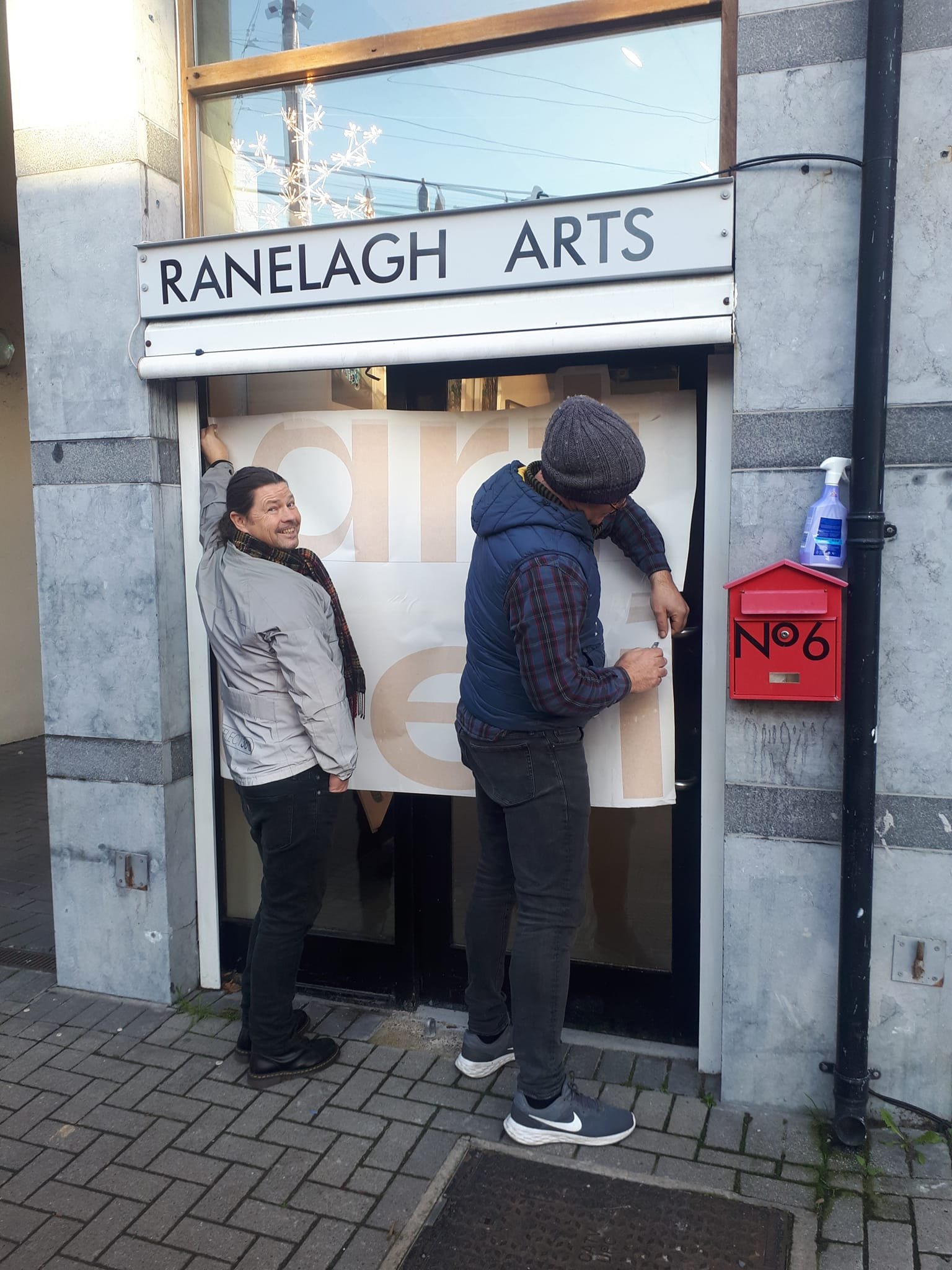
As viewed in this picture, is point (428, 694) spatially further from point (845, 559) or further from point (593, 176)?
point (593, 176)

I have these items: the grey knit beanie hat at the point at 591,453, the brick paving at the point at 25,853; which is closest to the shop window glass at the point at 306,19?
the grey knit beanie hat at the point at 591,453

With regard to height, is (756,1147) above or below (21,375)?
below

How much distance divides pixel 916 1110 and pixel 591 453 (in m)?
2.25

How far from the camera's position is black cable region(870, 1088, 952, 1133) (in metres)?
3.04

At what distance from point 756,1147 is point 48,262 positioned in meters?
3.99

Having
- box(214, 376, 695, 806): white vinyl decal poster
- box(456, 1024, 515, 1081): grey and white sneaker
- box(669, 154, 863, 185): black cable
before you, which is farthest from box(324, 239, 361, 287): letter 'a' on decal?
box(456, 1024, 515, 1081): grey and white sneaker

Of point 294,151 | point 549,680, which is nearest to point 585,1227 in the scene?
point 549,680

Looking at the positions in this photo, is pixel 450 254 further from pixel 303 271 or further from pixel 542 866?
pixel 542 866

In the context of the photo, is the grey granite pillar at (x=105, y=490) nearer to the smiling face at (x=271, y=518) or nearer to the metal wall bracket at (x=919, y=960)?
the smiling face at (x=271, y=518)

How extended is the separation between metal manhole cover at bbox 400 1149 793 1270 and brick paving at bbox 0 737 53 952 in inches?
104

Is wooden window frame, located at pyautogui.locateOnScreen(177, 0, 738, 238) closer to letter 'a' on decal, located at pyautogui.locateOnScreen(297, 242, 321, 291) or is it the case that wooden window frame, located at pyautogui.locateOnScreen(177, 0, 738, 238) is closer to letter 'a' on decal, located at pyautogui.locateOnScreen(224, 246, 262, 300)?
letter 'a' on decal, located at pyautogui.locateOnScreen(224, 246, 262, 300)

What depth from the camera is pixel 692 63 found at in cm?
321

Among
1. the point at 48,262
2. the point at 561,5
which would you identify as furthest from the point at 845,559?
the point at 48,262

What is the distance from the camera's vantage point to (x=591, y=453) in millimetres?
2762
